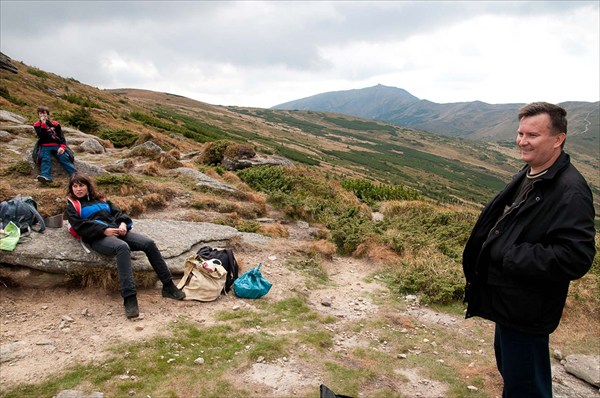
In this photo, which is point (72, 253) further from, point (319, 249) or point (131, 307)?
point (319, 249)

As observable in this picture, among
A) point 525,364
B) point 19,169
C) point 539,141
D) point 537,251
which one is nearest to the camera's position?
point 537,251

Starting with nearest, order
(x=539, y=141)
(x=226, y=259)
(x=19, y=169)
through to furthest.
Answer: (x=539, y=141) < (x=226, y=259) < (x=19, y=169)

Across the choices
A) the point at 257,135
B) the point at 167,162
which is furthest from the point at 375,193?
the point at 257,135

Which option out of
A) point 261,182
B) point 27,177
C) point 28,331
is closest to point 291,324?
point 28,331

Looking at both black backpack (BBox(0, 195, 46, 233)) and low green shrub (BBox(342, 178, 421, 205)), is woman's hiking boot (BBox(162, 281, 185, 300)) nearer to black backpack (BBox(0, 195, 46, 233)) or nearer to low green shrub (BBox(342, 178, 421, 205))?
black backpack (BBox(0, 195, 46, 233))

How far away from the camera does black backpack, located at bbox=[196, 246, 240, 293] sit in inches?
297

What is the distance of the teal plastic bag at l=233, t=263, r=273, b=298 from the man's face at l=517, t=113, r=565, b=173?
554 cm

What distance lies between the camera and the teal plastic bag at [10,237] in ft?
19.8

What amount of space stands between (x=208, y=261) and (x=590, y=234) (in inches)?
241

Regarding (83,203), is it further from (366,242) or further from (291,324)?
(366,242)

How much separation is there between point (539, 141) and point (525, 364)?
1.85 metres

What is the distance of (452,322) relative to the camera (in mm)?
7371

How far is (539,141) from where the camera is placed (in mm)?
2953

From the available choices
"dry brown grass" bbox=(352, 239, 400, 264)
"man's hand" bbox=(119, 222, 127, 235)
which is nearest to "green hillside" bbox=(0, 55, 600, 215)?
"dry brown grass" bbox=(352, 239, 400, 264)
